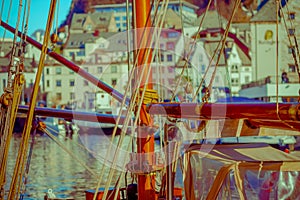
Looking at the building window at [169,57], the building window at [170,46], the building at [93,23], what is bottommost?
the building window at [169,57]

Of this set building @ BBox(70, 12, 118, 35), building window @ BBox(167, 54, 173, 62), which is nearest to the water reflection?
building window @ BBox(167, 54, 173, 62)

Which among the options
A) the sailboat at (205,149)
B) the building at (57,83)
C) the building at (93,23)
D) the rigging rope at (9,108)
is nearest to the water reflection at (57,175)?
the sailboat at (205,149)

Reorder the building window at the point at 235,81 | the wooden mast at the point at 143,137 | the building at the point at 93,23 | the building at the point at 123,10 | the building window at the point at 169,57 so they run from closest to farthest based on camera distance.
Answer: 1. the wooden mast at the point at 143,137
2. the building window at the point at 235,81
3. the building window at the point at 169,57
4. the building at the point at 123,10
5. the building at the point at 93,23

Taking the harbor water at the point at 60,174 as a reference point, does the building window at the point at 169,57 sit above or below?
above

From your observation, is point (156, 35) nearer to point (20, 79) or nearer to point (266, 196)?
point (20, 79)

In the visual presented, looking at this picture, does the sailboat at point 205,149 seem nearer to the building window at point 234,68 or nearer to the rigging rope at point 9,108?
the rigging rope at point 9,108

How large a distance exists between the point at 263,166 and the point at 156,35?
156 cm

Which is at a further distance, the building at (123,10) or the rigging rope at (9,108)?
the building at (123,10)

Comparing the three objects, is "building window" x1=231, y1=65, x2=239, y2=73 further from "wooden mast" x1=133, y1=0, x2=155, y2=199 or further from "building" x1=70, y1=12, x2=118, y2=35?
"wooden mast" x1=133, y1=0, x2=155, y2=199

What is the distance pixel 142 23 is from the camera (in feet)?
16.5

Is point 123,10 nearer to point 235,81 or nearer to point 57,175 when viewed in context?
point 235,81

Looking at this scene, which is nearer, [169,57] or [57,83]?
[169,57]

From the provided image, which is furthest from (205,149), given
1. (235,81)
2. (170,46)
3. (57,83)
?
(57,83)

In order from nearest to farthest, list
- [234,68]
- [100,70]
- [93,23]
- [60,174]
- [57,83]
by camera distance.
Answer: [60,174] < [234,68] < [100,70] < [57,83] < [93,23]
